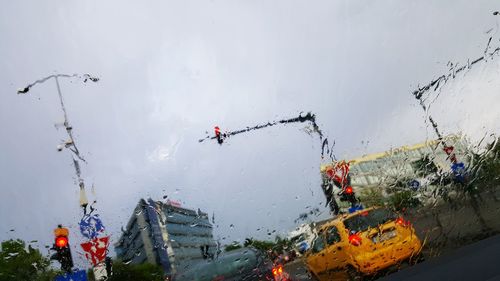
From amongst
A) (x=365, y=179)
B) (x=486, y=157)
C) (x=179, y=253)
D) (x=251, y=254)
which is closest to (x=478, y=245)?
(x=251, y=254)

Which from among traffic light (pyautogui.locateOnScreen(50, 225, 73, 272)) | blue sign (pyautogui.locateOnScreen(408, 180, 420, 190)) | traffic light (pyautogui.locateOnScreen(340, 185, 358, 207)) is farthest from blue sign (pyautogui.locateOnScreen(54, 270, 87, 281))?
traffic light (pyautogui.locateOnScreen(340, 185, 358, 207))

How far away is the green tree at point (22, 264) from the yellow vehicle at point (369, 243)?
44.6 metres

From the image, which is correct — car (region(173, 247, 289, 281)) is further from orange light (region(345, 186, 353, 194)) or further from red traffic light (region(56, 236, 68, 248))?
orange light (region(345, 186, 353, 194))

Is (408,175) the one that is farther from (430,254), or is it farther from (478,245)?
(478,245)

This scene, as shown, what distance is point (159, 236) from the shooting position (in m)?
104

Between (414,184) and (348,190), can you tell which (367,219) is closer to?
(414,184)

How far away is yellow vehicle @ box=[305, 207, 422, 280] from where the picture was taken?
8070 mm

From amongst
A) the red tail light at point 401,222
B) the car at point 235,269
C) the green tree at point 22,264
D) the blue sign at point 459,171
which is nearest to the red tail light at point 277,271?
the car at point 235,269

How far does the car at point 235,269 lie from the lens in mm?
7105

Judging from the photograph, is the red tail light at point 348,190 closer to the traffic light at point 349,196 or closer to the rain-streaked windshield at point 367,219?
the traffic light at point 349,196

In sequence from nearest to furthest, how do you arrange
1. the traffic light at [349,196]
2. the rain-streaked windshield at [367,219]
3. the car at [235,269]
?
the car at [235,269], the rain-streaked windshield at [367,219], the traffic light at [349,196]

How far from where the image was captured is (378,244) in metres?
8.07

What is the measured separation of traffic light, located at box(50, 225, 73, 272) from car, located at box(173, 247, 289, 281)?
6171 millimetres

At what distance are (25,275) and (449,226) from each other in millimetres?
46755
